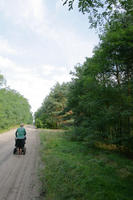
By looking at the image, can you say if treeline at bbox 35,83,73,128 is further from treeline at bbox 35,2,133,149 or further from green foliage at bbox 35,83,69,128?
treeline at bbox 35,2,133,149

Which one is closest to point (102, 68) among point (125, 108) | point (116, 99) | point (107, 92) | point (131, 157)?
point (107, 92)

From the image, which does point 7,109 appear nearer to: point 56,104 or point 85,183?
point 56,104

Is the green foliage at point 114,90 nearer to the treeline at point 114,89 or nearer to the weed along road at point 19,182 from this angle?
the treeline at point 114,89

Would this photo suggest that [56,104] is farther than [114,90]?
Yes

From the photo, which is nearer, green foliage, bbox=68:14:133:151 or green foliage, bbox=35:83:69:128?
green foliage, bbox=68:14:133:151

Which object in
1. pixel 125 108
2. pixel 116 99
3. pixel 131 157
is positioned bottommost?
pixel 131 157

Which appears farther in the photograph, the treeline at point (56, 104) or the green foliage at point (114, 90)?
the treeline at point (56, 104)

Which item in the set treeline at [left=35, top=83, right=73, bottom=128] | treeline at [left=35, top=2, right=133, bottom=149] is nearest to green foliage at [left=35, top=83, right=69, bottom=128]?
treeline at [left=35, top=83, right=73, bottom=128]

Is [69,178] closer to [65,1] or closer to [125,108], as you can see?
[125,108]

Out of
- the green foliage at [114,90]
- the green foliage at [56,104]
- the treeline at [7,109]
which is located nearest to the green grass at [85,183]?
the green foliage at [114,90]

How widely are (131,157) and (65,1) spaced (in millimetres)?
8491

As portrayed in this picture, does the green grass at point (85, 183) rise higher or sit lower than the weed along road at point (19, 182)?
higher

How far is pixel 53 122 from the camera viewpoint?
40750 millimetres

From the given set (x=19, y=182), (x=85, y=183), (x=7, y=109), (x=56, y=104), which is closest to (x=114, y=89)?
(x=85, y=183)
